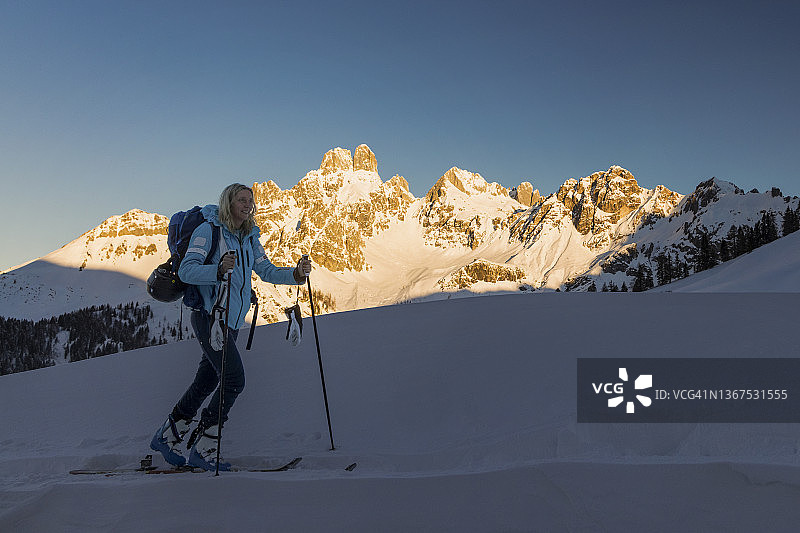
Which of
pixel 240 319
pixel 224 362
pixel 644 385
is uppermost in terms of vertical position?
pixel 240 319

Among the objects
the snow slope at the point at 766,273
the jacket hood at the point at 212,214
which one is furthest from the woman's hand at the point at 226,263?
the snow slope at the point at 766,273

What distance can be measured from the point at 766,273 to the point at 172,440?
40.9m

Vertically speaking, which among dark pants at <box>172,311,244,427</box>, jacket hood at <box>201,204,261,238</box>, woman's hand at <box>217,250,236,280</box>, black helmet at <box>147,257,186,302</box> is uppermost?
jacket hood at <box>201,204,261,238</box>

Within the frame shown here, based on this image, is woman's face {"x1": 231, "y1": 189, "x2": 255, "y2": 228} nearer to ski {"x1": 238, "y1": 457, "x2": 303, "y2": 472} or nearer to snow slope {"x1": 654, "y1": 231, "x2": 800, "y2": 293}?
ski {"x1": 238, "y1": 457, "x2": 303, "y2": 472}

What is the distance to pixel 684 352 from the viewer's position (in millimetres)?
5523

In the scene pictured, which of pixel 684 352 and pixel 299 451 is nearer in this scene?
pixel 299 451

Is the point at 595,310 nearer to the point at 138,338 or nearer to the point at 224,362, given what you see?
the point at 224,362

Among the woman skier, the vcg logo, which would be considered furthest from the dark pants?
the vcg logo

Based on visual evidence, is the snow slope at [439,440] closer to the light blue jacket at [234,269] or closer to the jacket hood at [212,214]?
the light blue jacket at [234,269]

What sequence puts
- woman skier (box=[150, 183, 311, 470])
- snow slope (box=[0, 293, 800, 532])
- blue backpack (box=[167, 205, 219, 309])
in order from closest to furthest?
snow slope (box=[0, 293, 800, 532]) < woman skier (box=[150, 183, 311, 470]) < blue backpack (box=[167, 205, 219, 309])

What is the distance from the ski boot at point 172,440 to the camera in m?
4.45

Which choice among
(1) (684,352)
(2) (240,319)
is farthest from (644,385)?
(2) (240,319)

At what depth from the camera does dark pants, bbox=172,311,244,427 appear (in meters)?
4.29

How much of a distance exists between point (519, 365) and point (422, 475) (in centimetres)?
281
